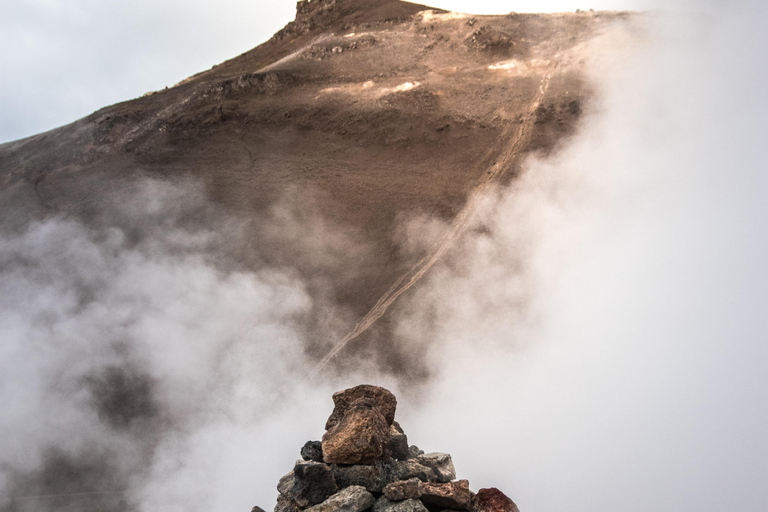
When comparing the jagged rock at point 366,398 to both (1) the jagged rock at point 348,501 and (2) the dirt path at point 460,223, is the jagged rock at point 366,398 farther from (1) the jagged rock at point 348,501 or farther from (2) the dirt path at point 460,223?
(2) the dirt path at point 460,223

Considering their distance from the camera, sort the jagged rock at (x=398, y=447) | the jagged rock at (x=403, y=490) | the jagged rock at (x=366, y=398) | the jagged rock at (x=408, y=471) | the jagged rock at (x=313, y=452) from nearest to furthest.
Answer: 1. the jagged rock at (x=403, y=490)
2. the jagged rock at (x=408, y=471)
3. the jagged rock at (x=313, y=452)
4. the jagged rock at (x=398, y=447)
5. the jagged rock at (x=366, y=398)

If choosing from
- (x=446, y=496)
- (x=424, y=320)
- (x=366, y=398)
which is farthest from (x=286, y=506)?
(x=424, y=320)

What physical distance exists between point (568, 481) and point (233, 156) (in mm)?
16664

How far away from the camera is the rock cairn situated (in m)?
5.52

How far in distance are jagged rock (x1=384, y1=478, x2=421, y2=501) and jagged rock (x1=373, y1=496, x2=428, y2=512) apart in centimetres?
6

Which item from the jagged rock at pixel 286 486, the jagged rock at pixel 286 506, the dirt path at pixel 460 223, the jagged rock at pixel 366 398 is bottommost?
the jagged rock at pixel 286 506

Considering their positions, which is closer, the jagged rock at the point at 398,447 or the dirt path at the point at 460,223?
the jagged rock at the point at 398,447

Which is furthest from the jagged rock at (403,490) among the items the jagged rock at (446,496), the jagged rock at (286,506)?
the jagged rock at (286,506)

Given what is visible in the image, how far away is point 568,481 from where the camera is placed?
11586mm

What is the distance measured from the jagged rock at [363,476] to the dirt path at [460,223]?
9160 mm

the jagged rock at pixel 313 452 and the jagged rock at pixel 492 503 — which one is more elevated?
the jagged rock at pixel 313 452

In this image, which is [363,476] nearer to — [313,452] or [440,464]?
[313,452]

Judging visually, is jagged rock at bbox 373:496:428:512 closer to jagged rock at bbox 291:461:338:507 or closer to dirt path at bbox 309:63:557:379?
jagged rock at bbox 291:461:338:507

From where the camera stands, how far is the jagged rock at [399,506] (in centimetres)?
535
